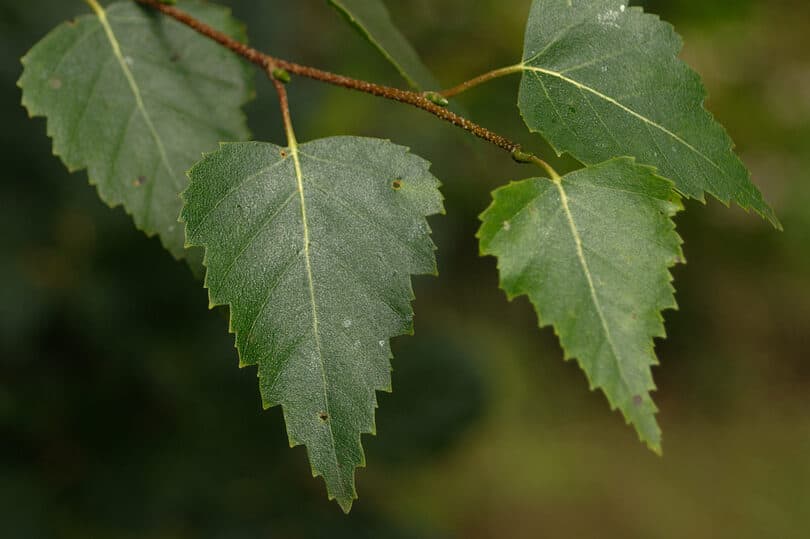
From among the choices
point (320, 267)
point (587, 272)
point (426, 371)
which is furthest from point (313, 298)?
point (426, 371)

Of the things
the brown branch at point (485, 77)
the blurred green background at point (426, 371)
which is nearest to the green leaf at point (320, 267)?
the brown branch at point (485, 77)

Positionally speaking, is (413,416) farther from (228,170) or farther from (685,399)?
(685,399)

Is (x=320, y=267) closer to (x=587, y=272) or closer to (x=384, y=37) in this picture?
(x=587, y=272)

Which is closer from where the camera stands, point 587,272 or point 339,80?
point 587,272

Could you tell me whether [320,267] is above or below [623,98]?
below

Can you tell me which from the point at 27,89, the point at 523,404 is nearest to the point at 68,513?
the point at 27,89

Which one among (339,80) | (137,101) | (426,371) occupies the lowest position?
(426,371)

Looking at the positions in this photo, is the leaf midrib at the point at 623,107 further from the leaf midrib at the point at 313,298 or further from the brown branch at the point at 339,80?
the leaf midrib at the point at 313,298
